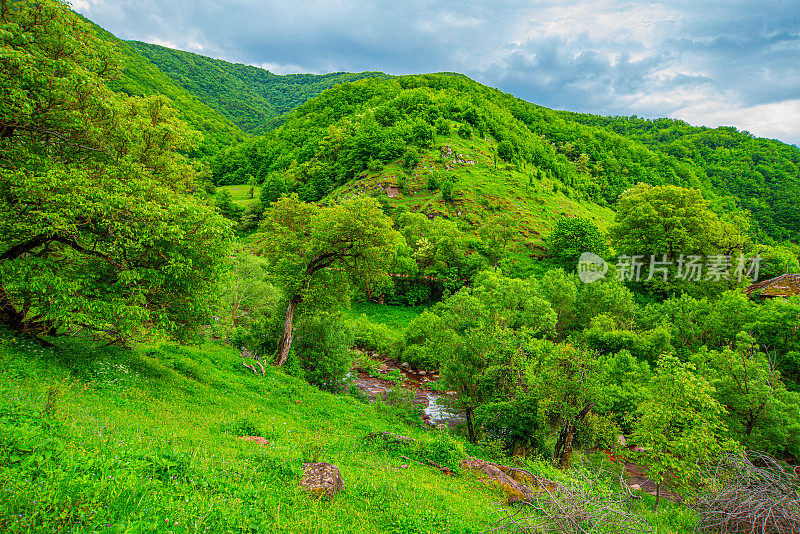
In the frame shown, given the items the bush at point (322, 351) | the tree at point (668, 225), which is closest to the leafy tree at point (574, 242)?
the tree at point (668, 225)

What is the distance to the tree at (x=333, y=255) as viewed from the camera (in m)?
22.5

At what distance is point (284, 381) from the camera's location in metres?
21.7

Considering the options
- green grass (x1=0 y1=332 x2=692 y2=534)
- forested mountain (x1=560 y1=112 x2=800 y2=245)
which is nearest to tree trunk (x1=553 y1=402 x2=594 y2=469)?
green grass (x1=0 y1=332 x2=692 y2=534)

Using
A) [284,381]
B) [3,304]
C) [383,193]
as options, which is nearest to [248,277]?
[284,381]

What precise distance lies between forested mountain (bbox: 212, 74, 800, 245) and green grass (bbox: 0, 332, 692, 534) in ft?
219

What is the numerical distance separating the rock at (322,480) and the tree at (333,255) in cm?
1468

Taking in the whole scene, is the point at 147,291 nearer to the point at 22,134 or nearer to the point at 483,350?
the point at 22,134

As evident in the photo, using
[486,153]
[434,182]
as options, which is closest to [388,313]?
[434,182]

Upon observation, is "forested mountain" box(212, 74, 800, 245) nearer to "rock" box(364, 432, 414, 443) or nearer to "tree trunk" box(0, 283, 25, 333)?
"rock" box(364, 432, 414, 443)

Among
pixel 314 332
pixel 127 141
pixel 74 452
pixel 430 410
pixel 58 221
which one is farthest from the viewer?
pixel 430 410

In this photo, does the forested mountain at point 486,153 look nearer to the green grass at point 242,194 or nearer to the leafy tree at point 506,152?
the leafy tree at point 506,152

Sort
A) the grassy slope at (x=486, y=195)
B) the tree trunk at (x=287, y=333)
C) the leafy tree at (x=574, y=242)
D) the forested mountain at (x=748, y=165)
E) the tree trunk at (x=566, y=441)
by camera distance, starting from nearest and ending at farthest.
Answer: the tree trunk at (x=566, y=441) → the tree trunk at (x=287, y=333) → the leafy tree at (x=574, y=242) → the grassy slope at (x=486, y=195) → the forested mountain at (x=748, y=165)

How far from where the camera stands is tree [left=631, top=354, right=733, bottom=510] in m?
14.5

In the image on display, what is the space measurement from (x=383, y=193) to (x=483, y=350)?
58.9 metres
